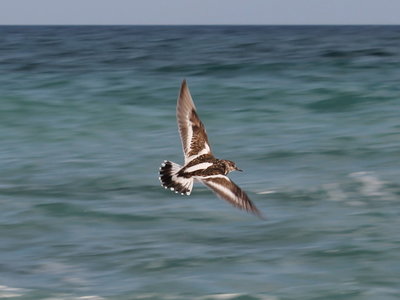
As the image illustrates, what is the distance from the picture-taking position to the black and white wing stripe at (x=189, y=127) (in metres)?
6.35

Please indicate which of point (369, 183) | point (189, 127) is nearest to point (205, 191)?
point (369, 183)

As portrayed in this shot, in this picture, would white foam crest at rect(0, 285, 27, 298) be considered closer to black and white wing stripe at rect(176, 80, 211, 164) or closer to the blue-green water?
the blue-green water

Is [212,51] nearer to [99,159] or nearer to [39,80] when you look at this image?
[39,80]

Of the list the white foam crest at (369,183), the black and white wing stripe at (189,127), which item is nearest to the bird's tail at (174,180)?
the black and white wing stripe at (189,127)

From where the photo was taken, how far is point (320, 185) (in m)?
9.09

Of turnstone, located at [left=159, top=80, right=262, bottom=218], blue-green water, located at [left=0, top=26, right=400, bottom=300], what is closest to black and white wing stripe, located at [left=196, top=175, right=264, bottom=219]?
turnstone, located at [left=159, top=80, right=262, bottom=218]

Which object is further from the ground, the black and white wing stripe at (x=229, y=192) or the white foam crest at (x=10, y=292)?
the black and white wing stripe at (x=229, y=192)

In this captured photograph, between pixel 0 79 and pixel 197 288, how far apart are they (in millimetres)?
13418

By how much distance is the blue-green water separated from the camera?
6.37m

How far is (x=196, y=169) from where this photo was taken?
5871 mm

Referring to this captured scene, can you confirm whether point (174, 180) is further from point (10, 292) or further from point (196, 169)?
point (10, 292)

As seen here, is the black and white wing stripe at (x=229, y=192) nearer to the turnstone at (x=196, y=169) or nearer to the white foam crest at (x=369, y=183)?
the turnstone at (x=196, y=169)

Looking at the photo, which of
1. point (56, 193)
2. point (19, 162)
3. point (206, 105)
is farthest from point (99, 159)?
point (206, 105)

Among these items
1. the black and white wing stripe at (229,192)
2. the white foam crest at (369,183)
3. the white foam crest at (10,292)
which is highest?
the white foam crest at (369,183)
